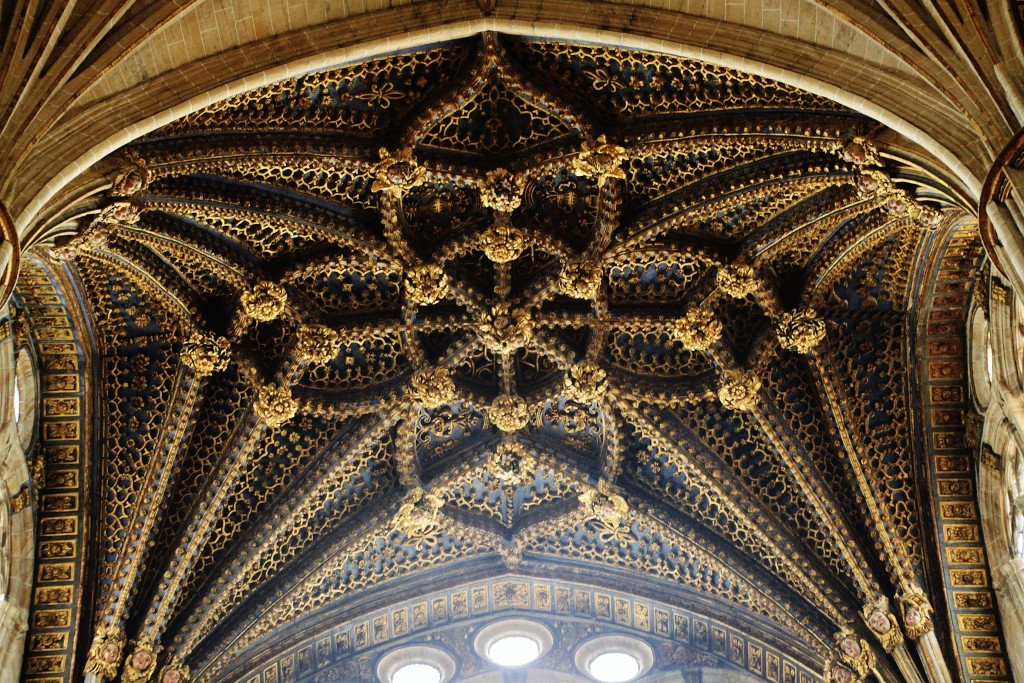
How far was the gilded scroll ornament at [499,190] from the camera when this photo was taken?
60.5 ft

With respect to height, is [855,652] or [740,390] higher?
[740,390]

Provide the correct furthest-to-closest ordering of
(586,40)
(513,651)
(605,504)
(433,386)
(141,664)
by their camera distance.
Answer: (513,651)
(605,504)
(433,386)
(141,664)
(586,40)

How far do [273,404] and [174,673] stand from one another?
12.3 ft

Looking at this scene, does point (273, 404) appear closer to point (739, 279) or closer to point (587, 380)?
point (587, 380)

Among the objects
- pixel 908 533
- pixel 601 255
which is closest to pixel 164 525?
pixel 601 255

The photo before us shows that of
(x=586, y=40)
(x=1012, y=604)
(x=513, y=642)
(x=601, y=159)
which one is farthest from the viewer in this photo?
(x=513, y=642)

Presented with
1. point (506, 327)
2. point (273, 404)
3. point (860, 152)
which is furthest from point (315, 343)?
point (860, 152)

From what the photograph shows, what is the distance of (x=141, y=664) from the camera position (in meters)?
19.0

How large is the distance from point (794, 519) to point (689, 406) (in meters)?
2.15

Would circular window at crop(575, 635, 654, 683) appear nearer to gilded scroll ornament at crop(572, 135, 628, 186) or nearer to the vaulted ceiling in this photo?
the vaulted ceiling

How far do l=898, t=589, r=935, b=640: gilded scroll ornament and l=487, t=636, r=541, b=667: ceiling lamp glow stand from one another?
235 inches

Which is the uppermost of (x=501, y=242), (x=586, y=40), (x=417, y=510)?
(x=586, y=40)

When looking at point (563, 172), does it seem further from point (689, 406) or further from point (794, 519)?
point (794, 519)

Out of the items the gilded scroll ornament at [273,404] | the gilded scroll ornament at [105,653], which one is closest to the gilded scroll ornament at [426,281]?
the gilded scroll ornament at [273,404]
